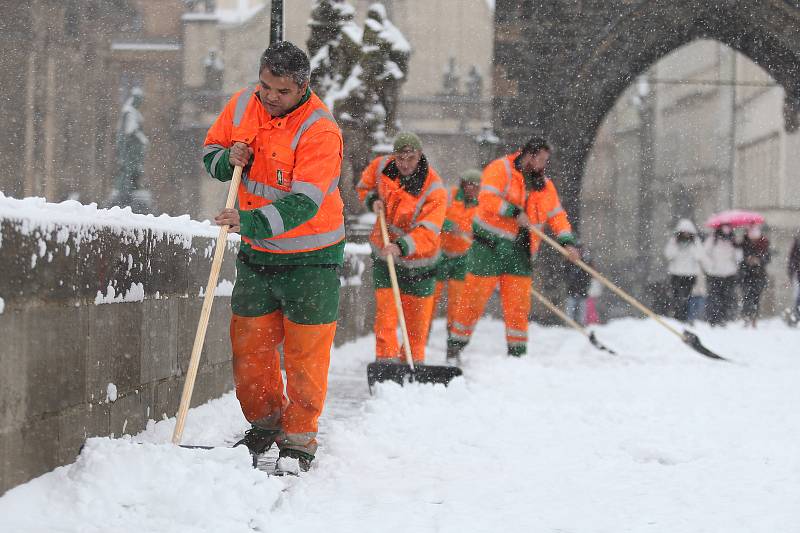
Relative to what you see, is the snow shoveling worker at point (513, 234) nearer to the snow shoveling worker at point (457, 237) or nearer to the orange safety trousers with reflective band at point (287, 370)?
the snow shoveling worker at point (457, 237)

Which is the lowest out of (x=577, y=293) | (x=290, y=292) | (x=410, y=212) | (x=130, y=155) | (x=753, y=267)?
(x=577, y=293)

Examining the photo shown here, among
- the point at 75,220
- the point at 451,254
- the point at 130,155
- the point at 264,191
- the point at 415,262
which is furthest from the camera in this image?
the point at 130,155

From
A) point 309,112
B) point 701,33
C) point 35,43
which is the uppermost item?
point 35,43

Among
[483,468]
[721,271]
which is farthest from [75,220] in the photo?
[721,271]

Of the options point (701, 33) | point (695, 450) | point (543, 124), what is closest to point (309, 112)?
point (695, 450)

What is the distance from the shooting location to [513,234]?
32.0ft

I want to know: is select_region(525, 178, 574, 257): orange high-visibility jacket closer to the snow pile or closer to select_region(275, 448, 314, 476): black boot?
the snow pile

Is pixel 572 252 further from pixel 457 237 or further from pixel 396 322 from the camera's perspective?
pixel 396 322

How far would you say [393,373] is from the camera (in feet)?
24.3

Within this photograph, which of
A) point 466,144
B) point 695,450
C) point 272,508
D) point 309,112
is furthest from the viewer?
point 466,144

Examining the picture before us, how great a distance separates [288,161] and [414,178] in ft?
10.2

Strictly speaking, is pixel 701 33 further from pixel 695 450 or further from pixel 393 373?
pixel 695 450

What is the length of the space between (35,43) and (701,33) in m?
32.9

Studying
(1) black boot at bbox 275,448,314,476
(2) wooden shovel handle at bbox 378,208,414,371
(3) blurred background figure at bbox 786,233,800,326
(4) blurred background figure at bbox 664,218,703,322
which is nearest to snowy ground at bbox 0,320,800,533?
(1) black boot at bbox 275,448,314,476
